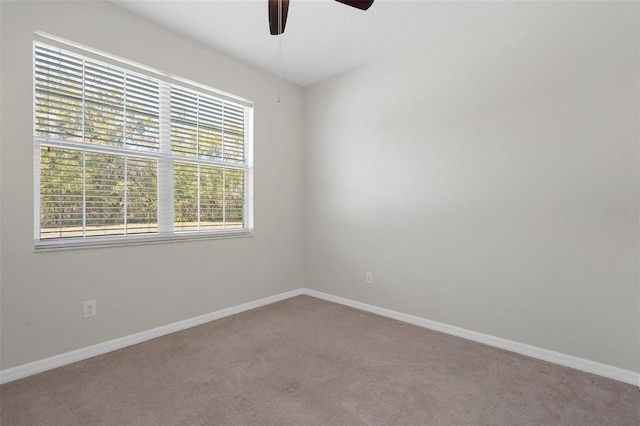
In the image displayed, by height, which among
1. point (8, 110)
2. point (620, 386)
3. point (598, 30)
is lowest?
point (620, 386)

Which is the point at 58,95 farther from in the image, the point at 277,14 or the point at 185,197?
the point at 277,14

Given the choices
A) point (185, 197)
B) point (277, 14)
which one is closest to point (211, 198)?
point (185, 197)

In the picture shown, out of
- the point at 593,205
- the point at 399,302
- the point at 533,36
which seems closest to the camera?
the point at 593,205

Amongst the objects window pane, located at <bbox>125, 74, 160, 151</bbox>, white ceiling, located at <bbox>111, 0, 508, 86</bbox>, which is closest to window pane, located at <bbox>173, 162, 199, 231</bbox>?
window pane, located at <bbox>125, 74, 160, 151</bbox>

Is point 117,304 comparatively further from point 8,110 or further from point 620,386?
point 620,386

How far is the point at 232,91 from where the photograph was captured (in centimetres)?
322

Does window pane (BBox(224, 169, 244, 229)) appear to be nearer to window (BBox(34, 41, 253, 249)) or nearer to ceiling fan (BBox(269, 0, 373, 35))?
window (BBox(34, 41, 253, 249))

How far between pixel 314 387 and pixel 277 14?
231 centimetres

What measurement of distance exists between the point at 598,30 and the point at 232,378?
3347 mm

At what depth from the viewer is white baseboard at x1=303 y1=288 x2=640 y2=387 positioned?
201cm

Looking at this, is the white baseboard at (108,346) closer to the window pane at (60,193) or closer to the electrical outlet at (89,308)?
the electrical outlet at (89,308)

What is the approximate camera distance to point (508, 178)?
2.44m

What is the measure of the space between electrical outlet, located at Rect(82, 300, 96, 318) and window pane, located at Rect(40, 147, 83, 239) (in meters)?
0.51

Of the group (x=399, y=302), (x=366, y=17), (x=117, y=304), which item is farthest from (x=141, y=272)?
(x=366, y=17)
